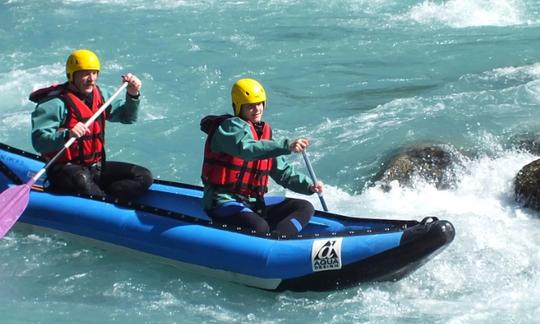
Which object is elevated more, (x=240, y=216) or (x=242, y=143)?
(x=242, y=143)

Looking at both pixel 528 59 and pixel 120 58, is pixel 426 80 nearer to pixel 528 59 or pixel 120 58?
pixel 528 59

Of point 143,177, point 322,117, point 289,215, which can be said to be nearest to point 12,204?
point 143,177

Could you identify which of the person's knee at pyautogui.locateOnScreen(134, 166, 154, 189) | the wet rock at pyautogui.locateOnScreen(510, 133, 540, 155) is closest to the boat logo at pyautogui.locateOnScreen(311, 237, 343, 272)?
the person's knee at pyautogui.locateOnScreen(134, 166, 154, 189)

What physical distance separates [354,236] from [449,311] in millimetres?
749

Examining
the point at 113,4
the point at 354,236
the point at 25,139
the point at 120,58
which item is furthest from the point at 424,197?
the point at 113,4

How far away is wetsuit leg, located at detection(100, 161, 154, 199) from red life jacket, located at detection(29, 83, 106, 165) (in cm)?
14

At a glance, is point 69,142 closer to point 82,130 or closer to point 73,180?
point 82,130

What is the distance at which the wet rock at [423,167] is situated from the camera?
7879 mm

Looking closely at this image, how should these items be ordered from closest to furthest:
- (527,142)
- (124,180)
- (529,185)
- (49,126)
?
1. (49,126)
2. (124,180)
3. (529,185)
4. (527,142)

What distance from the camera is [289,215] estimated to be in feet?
20.1

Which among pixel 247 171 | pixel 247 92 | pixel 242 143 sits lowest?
pixel 247 171

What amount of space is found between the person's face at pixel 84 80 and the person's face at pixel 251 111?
49.0 inches

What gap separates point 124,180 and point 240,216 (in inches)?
46.3

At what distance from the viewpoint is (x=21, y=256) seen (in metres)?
6.44
